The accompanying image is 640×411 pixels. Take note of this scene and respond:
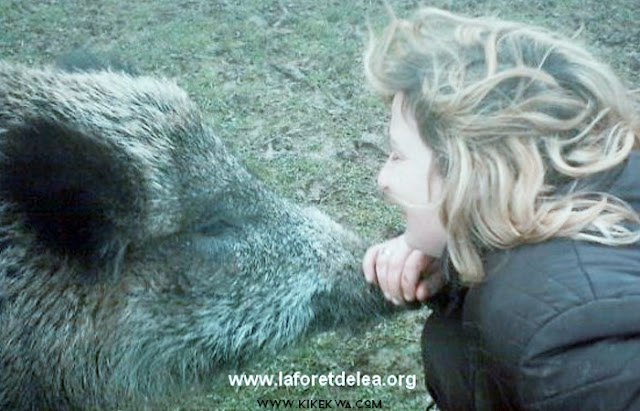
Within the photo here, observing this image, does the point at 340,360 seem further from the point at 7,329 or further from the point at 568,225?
the point at 568,225

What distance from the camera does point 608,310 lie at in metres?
1.76

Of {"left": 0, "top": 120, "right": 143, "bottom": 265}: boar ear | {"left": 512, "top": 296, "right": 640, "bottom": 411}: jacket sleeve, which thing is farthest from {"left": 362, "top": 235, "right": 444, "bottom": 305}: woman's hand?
{"left": 0, "top": 120, "right": 143, "bottom": 265}: boar ear

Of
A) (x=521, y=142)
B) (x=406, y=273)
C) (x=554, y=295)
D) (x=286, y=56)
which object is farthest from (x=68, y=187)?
(x=286, y=56)

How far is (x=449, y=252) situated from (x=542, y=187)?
0.75 feet

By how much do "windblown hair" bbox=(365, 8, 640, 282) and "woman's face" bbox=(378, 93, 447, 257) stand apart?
3 cm

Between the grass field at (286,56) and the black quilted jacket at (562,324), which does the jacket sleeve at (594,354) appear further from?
the grass field at (286,56)

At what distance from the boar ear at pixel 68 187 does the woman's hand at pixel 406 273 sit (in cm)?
65

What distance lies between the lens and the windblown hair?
1920 millimetres

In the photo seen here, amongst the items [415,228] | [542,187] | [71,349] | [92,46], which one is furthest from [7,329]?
[92,46]

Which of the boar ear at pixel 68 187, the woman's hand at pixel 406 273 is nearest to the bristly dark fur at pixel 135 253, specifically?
the boar ear at pixel 68 187

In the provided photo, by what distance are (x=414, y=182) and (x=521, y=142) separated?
0.79 ft

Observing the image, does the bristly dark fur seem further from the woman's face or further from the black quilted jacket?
the black quilted jacket

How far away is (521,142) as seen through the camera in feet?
6.37

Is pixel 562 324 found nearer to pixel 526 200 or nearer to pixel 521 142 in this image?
pixel 526 200
